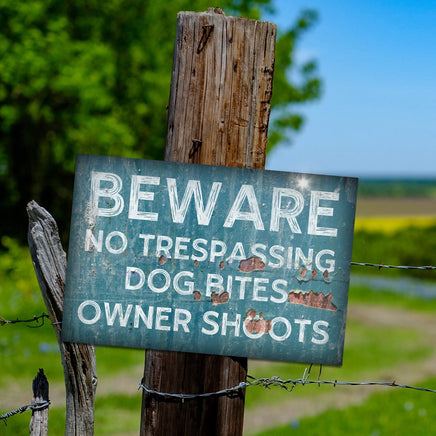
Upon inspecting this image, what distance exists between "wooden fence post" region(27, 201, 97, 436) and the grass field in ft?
5.90

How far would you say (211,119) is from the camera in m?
2.17

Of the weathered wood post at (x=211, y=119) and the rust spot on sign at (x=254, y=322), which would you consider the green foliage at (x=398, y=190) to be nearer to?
the weathered wood post at (x=211, y=119)

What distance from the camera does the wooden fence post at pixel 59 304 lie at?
229cm

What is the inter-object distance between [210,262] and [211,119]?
540mm

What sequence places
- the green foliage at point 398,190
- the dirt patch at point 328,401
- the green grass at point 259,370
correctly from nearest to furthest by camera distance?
the green grass at point 259,370, the dirt patch at point 328,401, the green foliage at point 398,190

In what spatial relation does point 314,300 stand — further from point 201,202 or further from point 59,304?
point 59,304

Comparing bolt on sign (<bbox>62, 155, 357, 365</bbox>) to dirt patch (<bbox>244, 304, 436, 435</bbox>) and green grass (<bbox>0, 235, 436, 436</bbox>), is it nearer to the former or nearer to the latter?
green grass (<bbox>0, 235, 436, 436</bbox>)

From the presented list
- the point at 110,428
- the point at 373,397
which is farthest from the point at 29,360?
the point at 373,397

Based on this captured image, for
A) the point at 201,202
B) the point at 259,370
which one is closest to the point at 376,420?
the point at 259,370

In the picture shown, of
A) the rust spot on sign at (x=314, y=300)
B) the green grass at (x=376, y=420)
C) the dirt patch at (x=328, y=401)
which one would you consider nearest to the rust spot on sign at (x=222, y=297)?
the rust spot on sign at (x=314, y=300)

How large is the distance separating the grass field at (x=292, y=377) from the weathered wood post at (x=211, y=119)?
1.50 m

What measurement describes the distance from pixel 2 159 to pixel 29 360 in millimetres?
8258

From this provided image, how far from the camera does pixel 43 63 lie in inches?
479

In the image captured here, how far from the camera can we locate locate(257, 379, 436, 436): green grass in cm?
642
